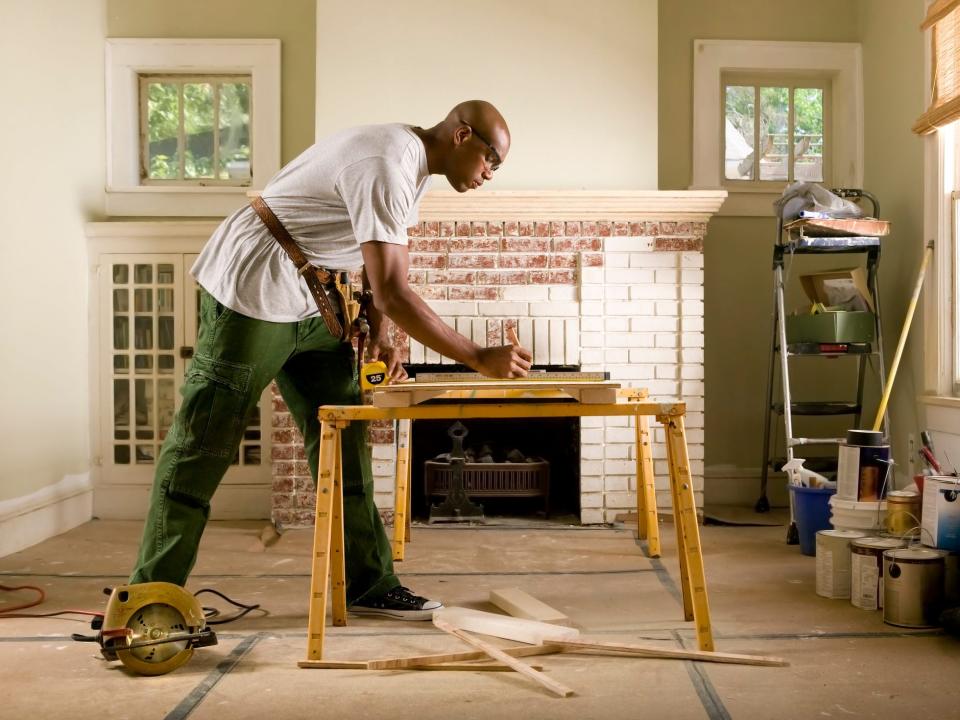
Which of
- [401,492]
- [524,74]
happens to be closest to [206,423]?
[401,492]

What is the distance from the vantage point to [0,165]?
373 centimetres

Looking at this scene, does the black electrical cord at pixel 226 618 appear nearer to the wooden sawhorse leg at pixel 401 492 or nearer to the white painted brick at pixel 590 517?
the wooden sawhorse leg at pixel 401 492

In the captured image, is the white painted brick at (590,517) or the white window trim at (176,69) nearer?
the white painted brick at (590,517)

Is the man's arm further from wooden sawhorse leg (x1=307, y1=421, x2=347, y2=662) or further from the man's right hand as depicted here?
wooden sawhorse leg (x1=307, y1=421, x2=347, y2=662)

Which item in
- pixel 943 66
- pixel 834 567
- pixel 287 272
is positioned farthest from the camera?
pixel 943 66

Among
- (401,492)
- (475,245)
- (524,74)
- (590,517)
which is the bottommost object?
(590,517)

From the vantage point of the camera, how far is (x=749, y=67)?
496cm

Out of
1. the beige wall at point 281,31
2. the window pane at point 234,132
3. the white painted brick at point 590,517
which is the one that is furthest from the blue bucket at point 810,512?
the window pane at point 234,132

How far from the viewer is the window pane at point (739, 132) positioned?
5059 mm

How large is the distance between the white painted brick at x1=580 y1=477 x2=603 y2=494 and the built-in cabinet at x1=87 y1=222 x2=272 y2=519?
160 centimetres

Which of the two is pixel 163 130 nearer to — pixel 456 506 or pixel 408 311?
pixel 456 506

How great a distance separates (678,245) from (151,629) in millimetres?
3104

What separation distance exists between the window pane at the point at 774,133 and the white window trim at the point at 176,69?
104 inches

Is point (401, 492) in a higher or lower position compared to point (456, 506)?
higher
